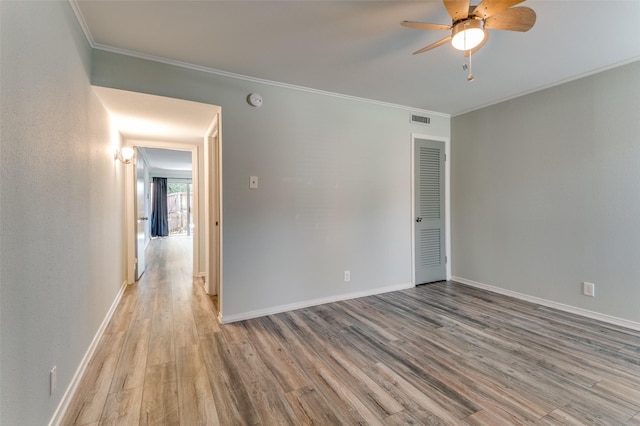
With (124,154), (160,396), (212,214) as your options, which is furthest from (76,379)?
(124,154)

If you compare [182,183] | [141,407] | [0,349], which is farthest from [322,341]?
[182,183]

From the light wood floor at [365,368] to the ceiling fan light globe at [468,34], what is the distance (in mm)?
2250

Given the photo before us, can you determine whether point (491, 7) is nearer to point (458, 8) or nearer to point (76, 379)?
point (458, 8)

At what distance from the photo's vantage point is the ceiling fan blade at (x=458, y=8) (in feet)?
5.25

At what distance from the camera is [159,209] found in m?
10.4

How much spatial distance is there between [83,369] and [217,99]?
2461mm

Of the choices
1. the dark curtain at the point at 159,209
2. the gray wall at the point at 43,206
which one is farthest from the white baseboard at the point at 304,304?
the dark curtain at the point at 159,209

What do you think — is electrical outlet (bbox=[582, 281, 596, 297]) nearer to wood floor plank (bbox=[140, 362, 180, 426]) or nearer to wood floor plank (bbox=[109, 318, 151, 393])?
wood floor plank (bbox=[140, 362, 180, 426])

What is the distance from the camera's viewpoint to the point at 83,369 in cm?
200

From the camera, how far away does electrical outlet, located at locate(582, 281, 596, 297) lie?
2.92m

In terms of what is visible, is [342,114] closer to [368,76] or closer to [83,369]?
[368,76]

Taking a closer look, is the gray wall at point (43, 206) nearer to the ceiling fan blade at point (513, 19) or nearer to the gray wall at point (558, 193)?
the ceiling fan blade at point (513, 19)

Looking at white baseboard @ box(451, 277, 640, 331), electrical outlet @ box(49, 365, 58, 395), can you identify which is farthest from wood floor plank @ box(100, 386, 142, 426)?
white baseboard @ box(451, 277, 640, 331)

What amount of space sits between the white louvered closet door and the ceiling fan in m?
2.28
